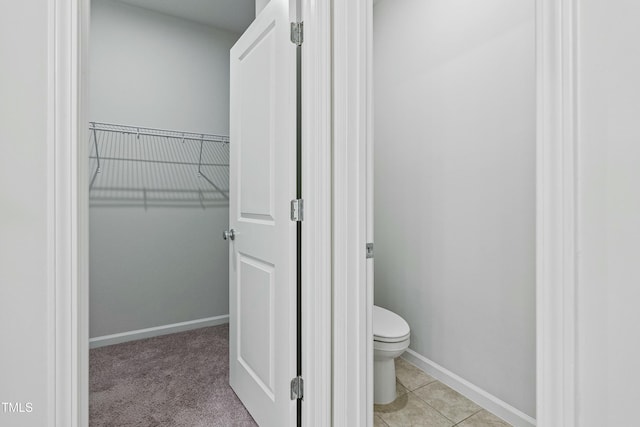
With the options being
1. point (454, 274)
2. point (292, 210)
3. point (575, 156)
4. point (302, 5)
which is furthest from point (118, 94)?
point (575, 156)

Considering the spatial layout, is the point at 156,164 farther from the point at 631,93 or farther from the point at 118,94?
the point at 631,93

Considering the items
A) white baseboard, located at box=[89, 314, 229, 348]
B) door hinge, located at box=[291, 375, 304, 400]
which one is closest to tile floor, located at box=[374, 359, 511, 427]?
door hinge, located at box=[291, 375, 304, 400]

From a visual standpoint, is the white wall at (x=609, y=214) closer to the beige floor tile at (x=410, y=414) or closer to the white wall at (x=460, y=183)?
the white wall at (x=460, y=183)

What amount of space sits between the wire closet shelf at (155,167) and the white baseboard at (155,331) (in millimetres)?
986

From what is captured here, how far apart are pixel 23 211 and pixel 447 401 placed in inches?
79.5

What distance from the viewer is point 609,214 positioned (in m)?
0.54

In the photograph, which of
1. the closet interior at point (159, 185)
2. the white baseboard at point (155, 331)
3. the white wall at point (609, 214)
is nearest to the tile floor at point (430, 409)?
the closet interior at point (159, 185)

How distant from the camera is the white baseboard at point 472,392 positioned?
5.21ft

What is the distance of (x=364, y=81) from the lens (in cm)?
124

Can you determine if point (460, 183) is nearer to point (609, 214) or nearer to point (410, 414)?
point (410, 414)

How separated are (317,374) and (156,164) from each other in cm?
213

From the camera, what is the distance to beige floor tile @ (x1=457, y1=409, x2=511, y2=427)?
1622 millimetres

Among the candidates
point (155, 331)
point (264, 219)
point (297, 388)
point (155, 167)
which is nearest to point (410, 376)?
point (297, 388)

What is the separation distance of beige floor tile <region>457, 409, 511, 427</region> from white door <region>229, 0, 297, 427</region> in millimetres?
905
